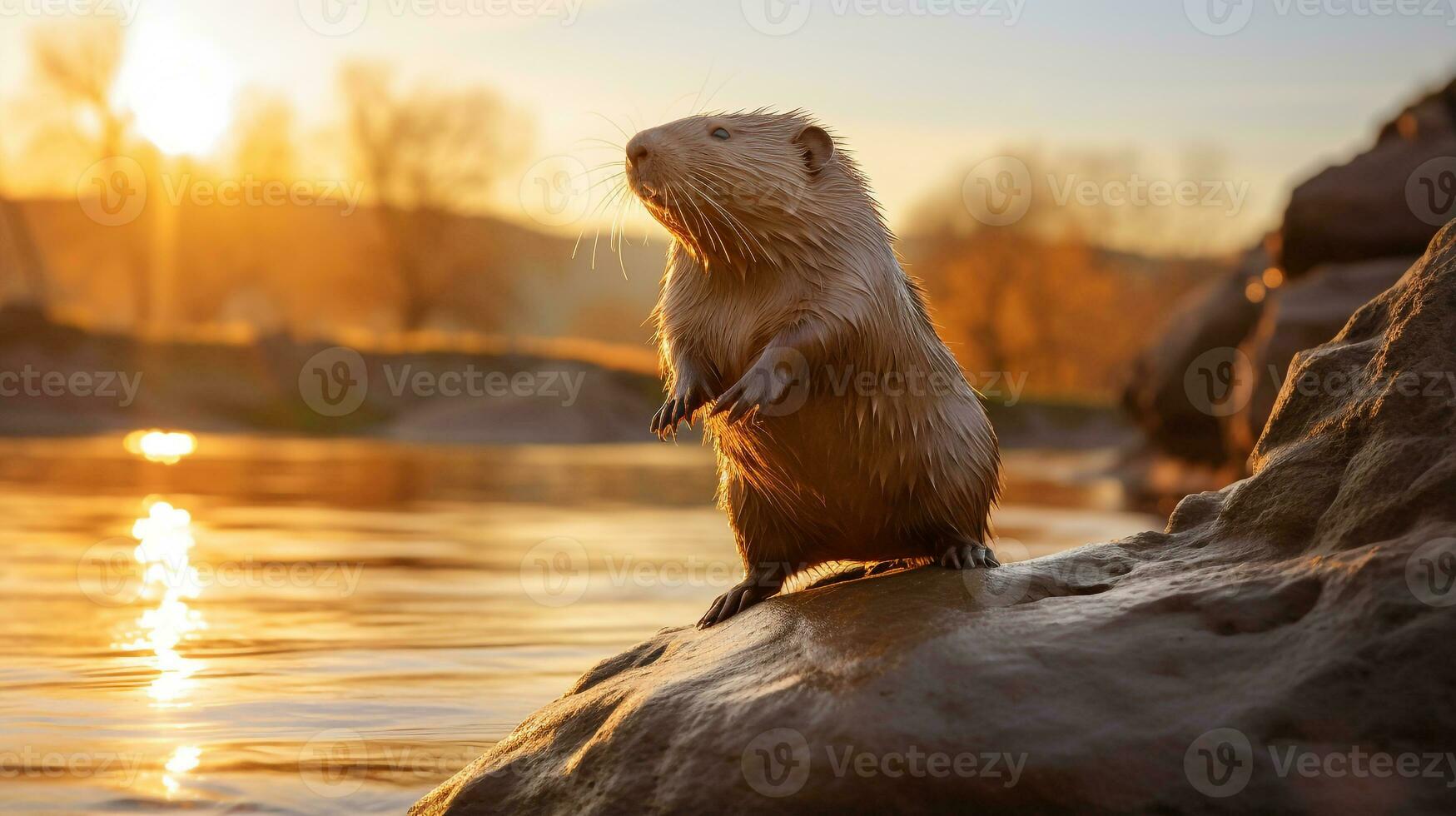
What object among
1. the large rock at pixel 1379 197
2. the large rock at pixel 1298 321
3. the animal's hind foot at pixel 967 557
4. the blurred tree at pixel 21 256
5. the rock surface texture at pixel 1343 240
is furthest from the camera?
the blurred tree at pixel 21 256

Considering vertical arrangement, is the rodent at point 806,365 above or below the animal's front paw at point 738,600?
above

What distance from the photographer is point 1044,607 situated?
3910mm

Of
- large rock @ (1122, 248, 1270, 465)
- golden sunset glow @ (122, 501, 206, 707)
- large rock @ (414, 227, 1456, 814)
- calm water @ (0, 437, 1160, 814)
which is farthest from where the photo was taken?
large rock @ (1122, 248, 1270, 465)

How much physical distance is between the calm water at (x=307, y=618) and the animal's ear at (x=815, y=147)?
101 inches

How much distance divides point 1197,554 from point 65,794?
3665 mm

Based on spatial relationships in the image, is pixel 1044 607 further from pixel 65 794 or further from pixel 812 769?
pixel 65 794

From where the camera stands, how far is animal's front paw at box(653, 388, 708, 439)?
485cm

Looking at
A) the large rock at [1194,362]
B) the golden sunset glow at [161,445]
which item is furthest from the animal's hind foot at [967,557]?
the golden sunset glow at [161,445]

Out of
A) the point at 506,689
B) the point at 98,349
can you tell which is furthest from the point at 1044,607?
the point at 98,349

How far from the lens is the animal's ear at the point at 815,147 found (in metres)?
5.31

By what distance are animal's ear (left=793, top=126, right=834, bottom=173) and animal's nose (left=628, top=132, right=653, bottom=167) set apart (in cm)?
62

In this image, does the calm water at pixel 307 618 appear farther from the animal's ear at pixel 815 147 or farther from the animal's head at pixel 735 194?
the animal's ear at pixel 815 147

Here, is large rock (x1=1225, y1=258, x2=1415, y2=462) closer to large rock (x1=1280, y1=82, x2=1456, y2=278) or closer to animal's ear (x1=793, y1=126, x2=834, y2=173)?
large rock (x1=1280, y1=82, x2=1456, y2=278)

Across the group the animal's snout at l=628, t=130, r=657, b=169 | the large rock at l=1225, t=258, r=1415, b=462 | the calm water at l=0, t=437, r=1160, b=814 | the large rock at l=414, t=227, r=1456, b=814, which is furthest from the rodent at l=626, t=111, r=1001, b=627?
the large rock at l=1225, t=258, r=1415, b=462
